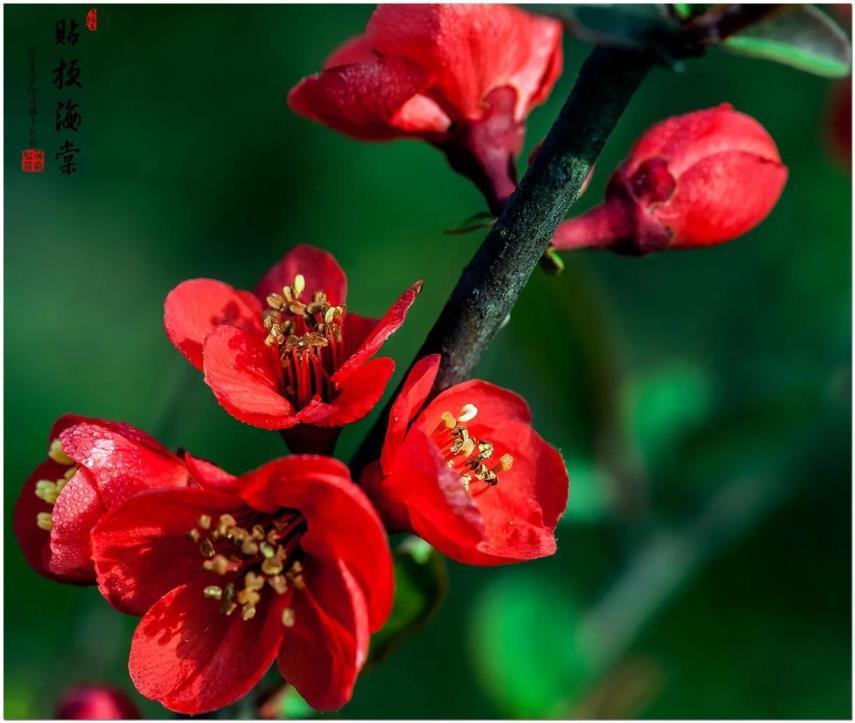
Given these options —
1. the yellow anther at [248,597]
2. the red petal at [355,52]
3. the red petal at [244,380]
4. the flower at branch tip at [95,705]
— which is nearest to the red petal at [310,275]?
the red petal at [244,380]

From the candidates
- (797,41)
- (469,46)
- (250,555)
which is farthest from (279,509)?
(797,41)

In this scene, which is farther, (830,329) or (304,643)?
(830,329)

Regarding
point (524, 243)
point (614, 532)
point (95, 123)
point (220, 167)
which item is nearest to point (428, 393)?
point (524, 243)

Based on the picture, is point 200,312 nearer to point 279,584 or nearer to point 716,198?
point 279,584

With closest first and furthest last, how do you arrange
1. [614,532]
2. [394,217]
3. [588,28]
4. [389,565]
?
[588,28], [389,565], [614,532], [394,217]

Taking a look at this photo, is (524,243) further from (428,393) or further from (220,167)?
(220,167)
